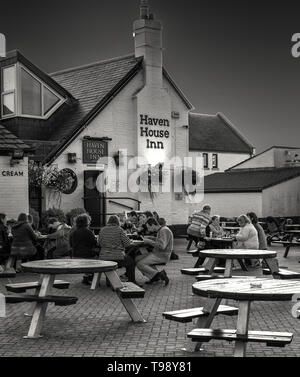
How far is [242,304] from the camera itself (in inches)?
335

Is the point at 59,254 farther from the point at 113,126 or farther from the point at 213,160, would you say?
the point at 213,160

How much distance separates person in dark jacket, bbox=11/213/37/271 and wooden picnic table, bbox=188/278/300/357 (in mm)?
8392

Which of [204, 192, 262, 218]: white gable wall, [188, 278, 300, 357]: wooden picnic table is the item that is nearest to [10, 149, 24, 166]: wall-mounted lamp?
[188, 278, 300, 357]: wooden picnic table

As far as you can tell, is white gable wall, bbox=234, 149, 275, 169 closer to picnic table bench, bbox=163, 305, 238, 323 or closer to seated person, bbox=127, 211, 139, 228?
seated person, bbox=127, 211, 139, 228

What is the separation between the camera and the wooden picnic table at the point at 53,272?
1020cm

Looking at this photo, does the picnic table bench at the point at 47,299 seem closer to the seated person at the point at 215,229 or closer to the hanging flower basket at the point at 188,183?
→ the seated person at the point at 215,229

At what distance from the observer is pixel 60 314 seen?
39.2 feet

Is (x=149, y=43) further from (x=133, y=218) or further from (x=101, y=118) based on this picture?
(x=133, y=218)

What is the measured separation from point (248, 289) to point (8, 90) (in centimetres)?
2202

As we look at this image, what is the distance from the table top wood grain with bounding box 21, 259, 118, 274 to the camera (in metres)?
10.6

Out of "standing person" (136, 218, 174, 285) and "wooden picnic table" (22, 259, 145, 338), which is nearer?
"wooden picnic table" (22, 259, 145, 338)

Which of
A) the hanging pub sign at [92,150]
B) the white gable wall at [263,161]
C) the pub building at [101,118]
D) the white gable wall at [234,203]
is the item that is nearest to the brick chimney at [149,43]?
the pub building at [101,118]

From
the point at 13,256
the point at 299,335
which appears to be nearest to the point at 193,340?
the point at 299,335

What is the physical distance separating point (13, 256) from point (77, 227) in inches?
72.8
